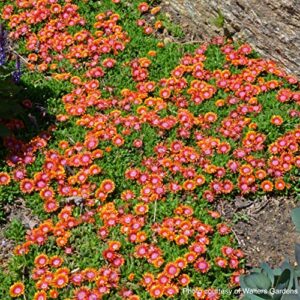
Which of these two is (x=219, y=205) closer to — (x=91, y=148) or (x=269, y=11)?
(x=91, y=148)

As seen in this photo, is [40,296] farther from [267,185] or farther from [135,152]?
[267,185]

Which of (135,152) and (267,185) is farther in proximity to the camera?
(135,152)

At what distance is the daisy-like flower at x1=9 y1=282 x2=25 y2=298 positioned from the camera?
3893mm

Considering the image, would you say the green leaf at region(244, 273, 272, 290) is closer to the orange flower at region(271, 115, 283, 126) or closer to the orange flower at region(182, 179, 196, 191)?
the orange flower at region(182, 179, 196, 191)

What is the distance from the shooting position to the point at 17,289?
3910 mm

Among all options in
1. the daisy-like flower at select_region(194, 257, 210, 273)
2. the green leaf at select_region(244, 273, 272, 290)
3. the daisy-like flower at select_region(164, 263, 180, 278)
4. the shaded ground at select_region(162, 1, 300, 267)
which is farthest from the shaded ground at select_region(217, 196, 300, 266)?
the green leaf at select_region(244, 273, 272, 290)

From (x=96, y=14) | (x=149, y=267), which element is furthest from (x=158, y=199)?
(x=96, y=14)

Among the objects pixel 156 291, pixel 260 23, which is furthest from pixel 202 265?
pixel 260 23

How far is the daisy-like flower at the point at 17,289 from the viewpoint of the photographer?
3893 millimetres

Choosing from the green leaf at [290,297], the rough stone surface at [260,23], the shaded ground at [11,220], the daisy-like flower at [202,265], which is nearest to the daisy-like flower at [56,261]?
the shaded ground at [11,220]

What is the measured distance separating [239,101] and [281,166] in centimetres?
76

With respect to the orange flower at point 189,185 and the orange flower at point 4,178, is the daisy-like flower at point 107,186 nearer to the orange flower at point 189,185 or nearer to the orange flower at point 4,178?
the orange flower at point 189,185

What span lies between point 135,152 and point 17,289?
1426 mm

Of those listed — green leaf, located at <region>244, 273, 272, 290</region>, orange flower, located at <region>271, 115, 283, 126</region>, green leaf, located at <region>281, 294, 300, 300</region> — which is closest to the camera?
green leaf, located at <region>281, 294, 300, 300</region>
